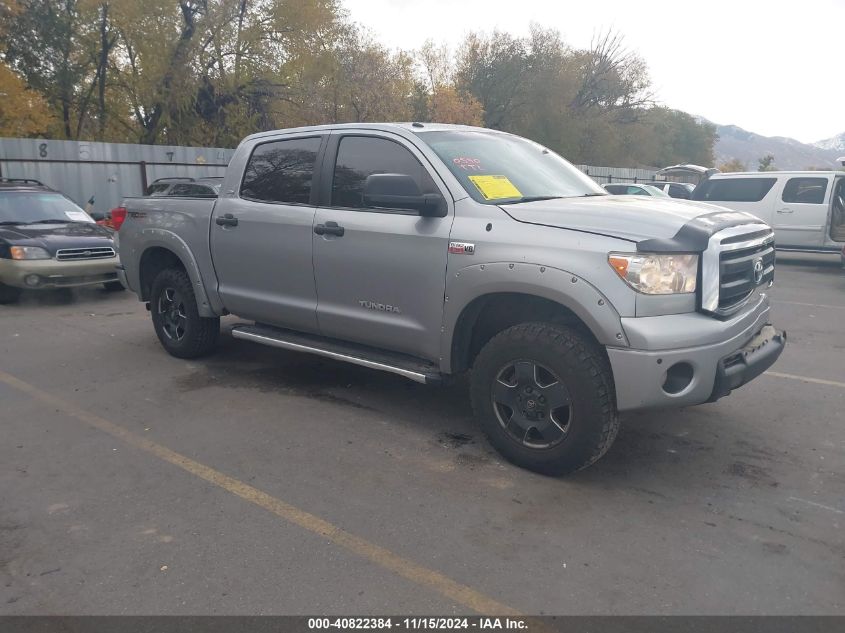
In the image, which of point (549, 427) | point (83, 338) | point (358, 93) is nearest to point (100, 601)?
point (549, 427)

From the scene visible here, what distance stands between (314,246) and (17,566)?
2.64m

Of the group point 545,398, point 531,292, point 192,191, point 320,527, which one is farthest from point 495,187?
point 192,191

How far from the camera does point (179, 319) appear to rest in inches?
251

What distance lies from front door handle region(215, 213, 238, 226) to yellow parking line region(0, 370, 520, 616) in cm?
171

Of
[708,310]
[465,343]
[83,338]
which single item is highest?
[708,310]

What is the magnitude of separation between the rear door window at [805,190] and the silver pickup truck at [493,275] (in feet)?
33.7

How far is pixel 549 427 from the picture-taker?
392cm

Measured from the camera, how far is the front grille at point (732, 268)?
12.2 ft

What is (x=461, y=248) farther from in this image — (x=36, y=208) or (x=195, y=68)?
(x=195, y=68)

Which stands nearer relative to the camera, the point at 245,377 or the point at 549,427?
the point at 549,427

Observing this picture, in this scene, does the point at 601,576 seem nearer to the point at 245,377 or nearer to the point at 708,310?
the point at 708,310

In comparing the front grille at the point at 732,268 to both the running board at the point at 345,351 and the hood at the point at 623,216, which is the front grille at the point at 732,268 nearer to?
the hood at the point at 623,216

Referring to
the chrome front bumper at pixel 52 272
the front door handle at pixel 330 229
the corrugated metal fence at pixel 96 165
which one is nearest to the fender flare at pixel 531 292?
the front door handle at pixel 330 229

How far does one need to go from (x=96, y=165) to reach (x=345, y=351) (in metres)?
16.0
